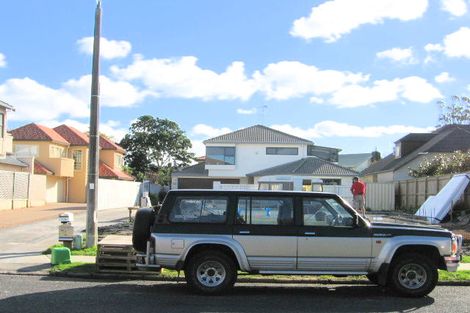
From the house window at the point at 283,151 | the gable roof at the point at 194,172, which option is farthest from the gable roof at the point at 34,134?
the house window at the point at 283,151

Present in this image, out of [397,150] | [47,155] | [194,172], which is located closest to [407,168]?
[397,150]

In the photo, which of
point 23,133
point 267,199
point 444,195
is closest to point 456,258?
point 267,199

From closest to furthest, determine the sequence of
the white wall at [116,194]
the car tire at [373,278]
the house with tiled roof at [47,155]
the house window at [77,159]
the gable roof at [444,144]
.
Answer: the car tire at [373,278]
the gable roof at [444,144]
the white wall at [116,194]
the house with tiled roof at [47,155]
the house window at [77,159]

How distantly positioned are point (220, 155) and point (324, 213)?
45.2 meters

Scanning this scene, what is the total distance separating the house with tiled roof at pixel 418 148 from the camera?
1601 inches

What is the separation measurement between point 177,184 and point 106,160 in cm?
936

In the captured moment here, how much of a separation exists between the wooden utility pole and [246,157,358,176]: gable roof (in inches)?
1322

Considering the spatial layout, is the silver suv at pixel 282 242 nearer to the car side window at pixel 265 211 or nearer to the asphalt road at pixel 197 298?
the car side window at pixel 265 211

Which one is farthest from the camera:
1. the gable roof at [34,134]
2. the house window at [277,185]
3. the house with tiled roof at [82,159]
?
the house with tiled roof at [82,159]

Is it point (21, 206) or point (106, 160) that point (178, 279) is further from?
point (106, 160)

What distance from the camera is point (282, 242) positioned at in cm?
955

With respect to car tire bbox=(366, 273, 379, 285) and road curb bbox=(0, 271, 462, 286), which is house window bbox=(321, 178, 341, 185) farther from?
car tire bbox=(366, 273, 379, 285)

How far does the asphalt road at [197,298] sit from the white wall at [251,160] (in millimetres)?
43514

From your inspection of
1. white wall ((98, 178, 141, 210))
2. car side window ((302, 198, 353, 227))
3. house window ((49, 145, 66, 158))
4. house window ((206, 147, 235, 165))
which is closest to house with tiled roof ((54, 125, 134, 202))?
house window ((49, 145, 66, 158))
